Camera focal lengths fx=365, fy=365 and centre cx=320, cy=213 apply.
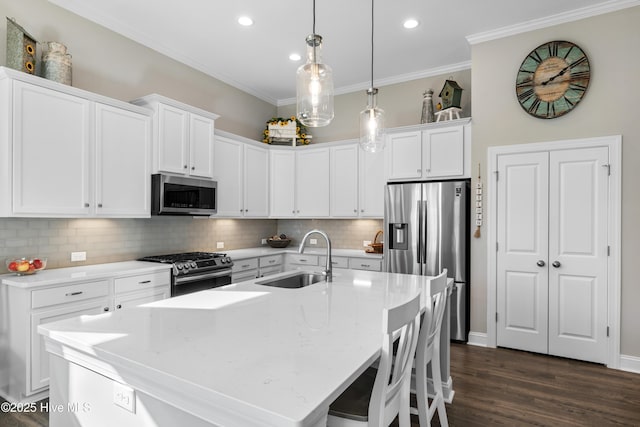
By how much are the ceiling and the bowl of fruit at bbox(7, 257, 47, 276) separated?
2.22 m

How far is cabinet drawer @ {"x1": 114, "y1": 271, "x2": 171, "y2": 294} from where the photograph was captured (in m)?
3.04

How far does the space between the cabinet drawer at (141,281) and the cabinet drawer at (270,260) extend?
1.48m

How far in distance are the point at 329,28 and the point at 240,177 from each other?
209 centimetres

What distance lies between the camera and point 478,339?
3.89 metres

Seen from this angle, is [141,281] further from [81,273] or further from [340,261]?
[340,261]

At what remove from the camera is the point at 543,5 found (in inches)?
131

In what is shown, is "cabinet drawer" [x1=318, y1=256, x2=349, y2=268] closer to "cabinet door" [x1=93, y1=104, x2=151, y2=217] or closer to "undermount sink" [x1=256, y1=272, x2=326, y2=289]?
"undermount sink" [x1=256, y1=272, x2=326, y2=289]

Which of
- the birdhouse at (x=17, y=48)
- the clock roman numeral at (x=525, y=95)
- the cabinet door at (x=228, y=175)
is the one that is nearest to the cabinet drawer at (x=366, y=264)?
the cabinet door at (x=228, y=175)

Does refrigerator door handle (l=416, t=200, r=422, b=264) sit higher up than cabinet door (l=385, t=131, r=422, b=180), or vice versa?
cabinet door (l=385, t=131, r=422, b=180)

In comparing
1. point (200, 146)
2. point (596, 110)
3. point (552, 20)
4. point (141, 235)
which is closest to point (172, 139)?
point (200, 146)

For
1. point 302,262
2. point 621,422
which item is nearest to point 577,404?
point 621,422

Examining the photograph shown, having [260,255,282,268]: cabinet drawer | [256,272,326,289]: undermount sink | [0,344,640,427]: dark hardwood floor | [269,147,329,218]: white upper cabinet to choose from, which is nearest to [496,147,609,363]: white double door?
[0,344,640,427]: dark hardwood floor

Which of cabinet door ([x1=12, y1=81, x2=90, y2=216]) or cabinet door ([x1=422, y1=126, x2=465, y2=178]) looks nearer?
cabinet door ([x1=12, y1=81, x2=90, y2=216])

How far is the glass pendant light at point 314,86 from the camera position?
6.70ft
